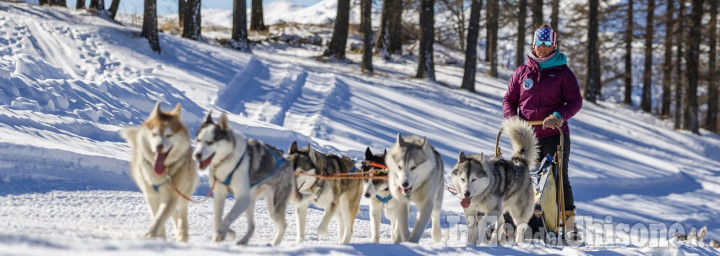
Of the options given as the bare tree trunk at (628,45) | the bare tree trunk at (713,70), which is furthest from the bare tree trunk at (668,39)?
the bare tree trunk at (628,45)

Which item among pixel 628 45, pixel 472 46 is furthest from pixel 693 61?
pixel 472 46

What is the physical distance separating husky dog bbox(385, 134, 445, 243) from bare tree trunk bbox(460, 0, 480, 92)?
14.0 metres

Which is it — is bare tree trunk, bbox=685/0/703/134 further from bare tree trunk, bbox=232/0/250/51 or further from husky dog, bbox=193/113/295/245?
husky dog, bbox=193/113/295/245

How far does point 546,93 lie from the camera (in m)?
6.57

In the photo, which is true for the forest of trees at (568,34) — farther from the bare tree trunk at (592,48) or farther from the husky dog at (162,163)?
the husky dog at (162,163)

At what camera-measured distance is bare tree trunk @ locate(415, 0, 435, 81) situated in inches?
760

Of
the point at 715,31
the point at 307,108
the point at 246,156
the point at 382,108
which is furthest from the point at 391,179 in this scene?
the point at 715,31

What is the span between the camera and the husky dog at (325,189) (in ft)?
18.2

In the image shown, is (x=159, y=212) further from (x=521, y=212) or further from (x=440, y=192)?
(x=521, y=212)

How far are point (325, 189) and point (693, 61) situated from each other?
1990 cm

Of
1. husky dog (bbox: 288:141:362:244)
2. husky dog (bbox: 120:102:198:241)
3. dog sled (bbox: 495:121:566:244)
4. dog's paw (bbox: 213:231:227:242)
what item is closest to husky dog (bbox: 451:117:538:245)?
dog sled (bbox: 495:121:566:244)

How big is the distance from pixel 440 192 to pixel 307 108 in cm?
911

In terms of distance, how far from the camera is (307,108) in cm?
1467

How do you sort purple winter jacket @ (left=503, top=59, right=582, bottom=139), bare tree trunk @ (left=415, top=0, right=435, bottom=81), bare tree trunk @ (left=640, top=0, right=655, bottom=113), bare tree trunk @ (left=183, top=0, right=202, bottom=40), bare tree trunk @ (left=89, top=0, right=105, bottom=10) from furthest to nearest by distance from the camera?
bare tree trunk @ (left=640, top=0, right=655, bottom=113)
bare tree trunk @ (left=89, top=0, right=105, bottom=10)
bare tree trunk @ (left=183, top=0, right=202, bottom=40)
bare tree trunk @ (left=415, top=0, right=435, bottom=81)
purple winter jacket @ (left=503, top=59, right=582, bottom=139)
